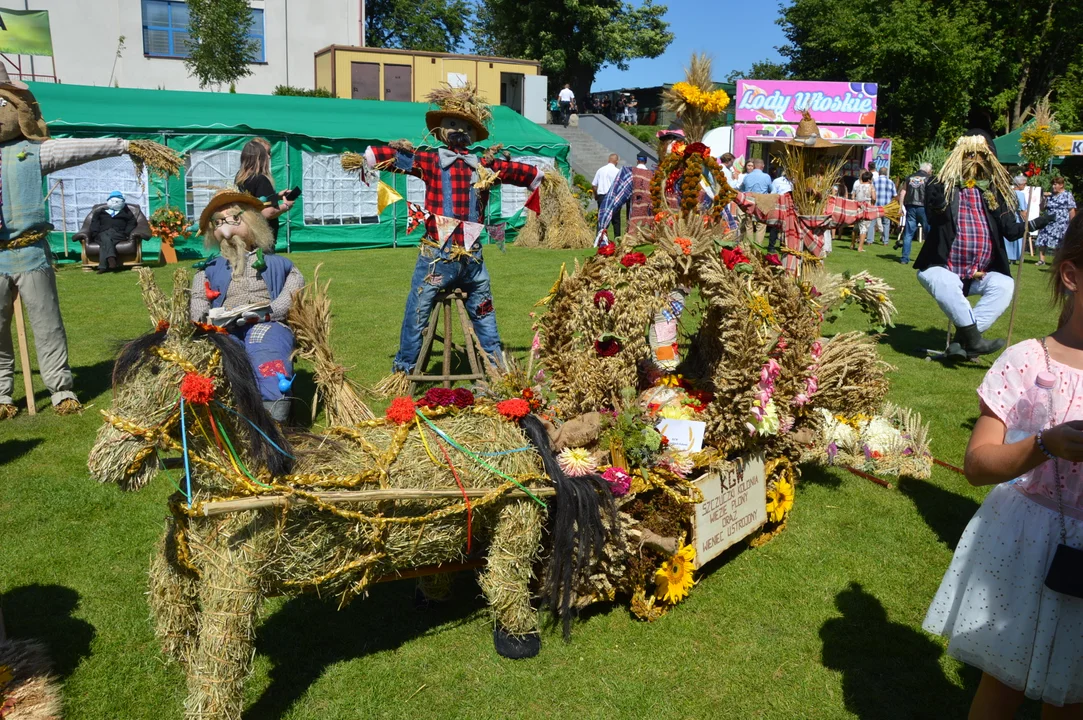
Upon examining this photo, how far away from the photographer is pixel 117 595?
404 cm

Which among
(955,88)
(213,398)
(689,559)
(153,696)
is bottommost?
(153,696)

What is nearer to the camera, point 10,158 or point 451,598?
point 451,598

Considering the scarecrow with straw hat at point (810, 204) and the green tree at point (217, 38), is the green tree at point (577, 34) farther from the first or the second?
Result: the scarecrow with straw hat at point (810, 204)

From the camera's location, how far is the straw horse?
2.75 metres

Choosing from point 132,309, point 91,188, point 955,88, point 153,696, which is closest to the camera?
point 153,696

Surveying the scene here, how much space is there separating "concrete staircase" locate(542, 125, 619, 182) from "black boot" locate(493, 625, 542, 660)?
24.6 metres

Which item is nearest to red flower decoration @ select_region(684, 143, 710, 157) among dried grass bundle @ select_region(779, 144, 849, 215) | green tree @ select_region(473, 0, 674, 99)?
dried grass bundle @ select_region(779, 144, 849, 215)

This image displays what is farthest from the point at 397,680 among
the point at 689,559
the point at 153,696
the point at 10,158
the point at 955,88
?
the point at 955,88

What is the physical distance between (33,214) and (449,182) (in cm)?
311

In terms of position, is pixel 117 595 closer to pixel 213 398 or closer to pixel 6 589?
pixel 6 589

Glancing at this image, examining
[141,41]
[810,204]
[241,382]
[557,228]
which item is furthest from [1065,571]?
[141,41]

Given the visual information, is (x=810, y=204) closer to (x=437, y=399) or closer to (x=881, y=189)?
(x=437, y=399)

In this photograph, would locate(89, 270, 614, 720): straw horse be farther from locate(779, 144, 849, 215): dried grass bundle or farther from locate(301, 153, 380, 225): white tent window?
locate(301, 153, 380, 225): white tent window

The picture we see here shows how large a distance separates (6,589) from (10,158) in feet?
11.2
